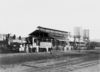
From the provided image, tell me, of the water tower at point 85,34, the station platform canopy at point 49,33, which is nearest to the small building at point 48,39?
the station platform canopy at point 49,33

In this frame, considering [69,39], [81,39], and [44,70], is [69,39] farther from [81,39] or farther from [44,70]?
[44,70]

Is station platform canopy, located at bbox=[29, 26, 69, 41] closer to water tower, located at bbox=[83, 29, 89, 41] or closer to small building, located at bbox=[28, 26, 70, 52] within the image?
small building, located at bbox=[28, 26, 70, 52]

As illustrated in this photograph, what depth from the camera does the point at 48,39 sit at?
3.48 metres

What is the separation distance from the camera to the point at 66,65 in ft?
13.1

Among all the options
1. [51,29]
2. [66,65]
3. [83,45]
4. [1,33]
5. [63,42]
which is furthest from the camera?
[83,45]

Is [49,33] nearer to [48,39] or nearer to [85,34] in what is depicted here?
[48,39]

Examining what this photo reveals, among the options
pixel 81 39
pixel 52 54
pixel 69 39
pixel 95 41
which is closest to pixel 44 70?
pixel 52 54

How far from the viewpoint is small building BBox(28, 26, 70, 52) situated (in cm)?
332

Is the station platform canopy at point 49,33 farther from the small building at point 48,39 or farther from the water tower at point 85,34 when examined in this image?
the water tower at point 85,34

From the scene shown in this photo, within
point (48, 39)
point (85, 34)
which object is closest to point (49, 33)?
point (48, 39)

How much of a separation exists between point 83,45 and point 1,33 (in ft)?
9.28

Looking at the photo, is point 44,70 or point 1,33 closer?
point 1,33

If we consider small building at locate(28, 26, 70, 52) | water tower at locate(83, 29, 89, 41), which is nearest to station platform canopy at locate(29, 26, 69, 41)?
small building at locate(28, 26, 70, 52)

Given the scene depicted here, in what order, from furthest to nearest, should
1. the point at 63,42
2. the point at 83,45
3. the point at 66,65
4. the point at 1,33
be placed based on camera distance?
the point at 83,45 < the point at 66,65 < the point at 63,42 < the point at 1,33
